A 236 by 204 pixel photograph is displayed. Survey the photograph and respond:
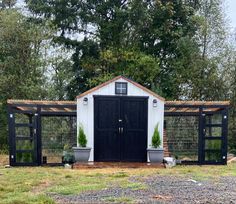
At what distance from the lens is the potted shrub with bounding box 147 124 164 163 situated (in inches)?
377

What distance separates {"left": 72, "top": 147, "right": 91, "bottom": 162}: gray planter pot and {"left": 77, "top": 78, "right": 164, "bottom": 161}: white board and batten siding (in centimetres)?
29

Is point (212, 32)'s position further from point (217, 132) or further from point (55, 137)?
point (55, 137)

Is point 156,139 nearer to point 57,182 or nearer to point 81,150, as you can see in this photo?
point 81,150

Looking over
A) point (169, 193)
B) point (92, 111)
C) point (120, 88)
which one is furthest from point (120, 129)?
point (169, 193)

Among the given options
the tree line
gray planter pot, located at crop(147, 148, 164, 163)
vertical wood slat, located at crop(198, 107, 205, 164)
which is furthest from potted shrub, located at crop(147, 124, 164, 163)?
the tree line

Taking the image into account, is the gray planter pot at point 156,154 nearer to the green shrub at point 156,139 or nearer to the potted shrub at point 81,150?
the green shrub at point 156,139

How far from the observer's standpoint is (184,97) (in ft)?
50.6

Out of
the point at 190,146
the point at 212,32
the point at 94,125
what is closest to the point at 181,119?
the point at 190,146

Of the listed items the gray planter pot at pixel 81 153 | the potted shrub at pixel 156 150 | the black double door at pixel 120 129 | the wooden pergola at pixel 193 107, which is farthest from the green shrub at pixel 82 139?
the wooden pergola at pixel 193 107

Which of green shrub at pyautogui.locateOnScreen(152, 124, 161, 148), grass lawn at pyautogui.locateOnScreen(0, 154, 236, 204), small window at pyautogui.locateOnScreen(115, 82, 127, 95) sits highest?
small window at pyautogui.locateOnScreen(115, 82, 127, 95)

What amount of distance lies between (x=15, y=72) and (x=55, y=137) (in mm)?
6080

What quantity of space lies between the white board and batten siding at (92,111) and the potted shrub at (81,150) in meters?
0.23

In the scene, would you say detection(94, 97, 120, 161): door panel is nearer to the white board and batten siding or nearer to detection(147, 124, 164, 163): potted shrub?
the white board and batten siding

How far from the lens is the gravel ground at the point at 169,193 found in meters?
5.05
